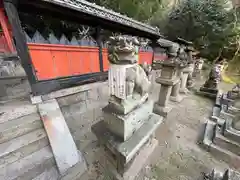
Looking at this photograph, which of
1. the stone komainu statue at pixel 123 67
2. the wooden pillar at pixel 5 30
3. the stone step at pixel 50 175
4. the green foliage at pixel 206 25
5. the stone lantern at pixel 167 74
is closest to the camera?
the stone komainu statue at pixel 123 67

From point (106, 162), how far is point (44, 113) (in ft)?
3.71

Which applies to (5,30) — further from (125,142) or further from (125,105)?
(125,142)

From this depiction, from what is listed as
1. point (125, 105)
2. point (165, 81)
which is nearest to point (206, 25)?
point (165, 81)

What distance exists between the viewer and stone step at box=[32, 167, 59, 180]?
1306 mm

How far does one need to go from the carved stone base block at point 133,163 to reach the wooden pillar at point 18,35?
5.29 ft

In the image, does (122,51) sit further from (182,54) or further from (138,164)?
(182,54)

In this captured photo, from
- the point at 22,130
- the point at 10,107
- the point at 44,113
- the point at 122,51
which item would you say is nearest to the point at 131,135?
the point at 122,51

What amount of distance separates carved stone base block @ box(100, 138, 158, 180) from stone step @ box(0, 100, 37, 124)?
4.11 feet

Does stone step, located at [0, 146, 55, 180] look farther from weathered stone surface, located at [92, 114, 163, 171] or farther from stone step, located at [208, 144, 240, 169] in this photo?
stone step, located at [208, 144, 240, 169]

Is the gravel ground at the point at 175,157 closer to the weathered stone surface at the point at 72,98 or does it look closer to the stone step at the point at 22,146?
the stone step at the point at 22,146

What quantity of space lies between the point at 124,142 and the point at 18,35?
1891 millimetres

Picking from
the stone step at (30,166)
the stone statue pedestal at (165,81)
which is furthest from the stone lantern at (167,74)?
the stone step at (30,166)

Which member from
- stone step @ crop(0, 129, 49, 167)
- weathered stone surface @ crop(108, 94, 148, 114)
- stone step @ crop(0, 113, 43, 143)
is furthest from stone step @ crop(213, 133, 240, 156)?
stone step @ crop(0, 113, 43, 143)

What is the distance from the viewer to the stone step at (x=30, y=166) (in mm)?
1189
